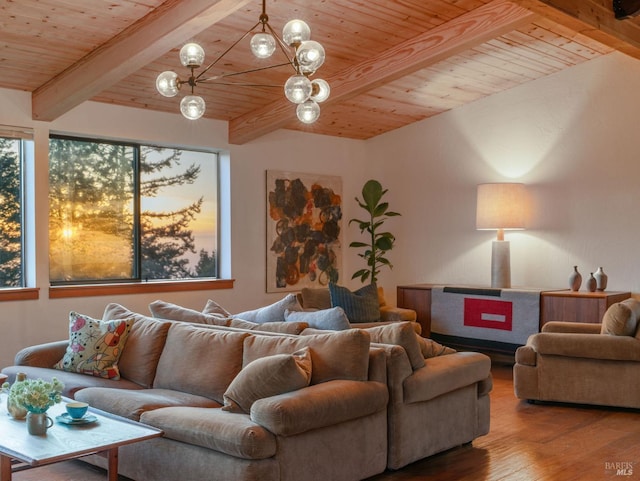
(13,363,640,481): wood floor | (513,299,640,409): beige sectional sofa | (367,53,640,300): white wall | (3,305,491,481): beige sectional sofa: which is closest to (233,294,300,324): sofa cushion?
(3,305,491,481): beige sectional sofa

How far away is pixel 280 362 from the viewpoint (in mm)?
3438

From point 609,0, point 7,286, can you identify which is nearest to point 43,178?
point 7,286

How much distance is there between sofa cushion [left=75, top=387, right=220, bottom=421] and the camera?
371cm

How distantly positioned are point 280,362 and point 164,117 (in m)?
4.31

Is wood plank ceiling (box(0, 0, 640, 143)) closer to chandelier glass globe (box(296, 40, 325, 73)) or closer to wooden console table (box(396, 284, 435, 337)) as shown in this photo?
chandelier glass globe (box(296, 40, 325, 73))

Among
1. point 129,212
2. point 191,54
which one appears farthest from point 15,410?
point 129,212

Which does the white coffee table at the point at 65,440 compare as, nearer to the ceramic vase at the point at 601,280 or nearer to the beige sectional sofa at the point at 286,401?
the beige sectional sofa at the point at 286,401

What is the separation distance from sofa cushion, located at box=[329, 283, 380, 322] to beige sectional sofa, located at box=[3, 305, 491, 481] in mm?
2539

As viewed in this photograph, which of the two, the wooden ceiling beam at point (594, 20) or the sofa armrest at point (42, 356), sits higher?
the wooden ceiling beam at point (594, 20)

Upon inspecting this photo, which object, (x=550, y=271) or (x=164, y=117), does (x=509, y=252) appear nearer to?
(x=550, y=271)

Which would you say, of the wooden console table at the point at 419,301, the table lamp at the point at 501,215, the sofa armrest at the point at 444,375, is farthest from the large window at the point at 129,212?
the sofa armrest at the point at 444,375

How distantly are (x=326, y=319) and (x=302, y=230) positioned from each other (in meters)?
3.94

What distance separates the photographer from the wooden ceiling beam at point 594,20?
4.96m

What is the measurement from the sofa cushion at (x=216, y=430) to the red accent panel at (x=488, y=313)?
4108 mm
